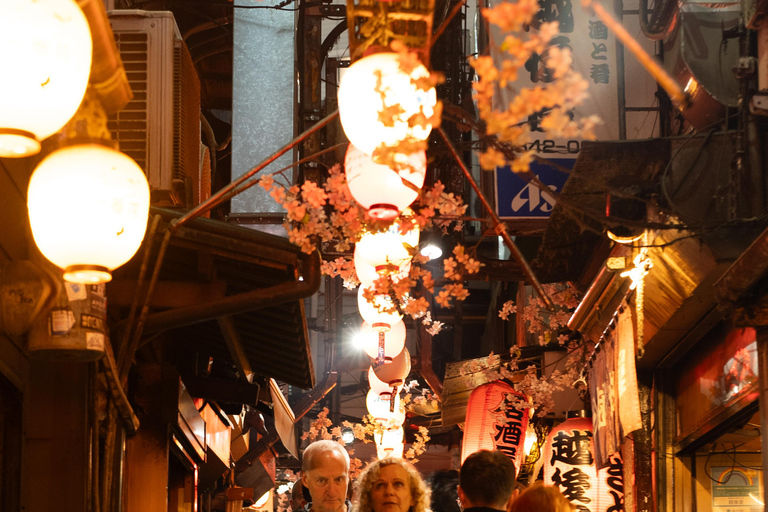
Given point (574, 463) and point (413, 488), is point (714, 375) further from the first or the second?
point (413, 488)

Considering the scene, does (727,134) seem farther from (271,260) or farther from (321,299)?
(321,299)

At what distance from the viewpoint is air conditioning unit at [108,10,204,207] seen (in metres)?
8.41

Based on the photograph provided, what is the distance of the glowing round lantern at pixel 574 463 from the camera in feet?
43.2

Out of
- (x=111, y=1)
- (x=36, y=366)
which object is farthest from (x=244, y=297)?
(x=111, y=1)

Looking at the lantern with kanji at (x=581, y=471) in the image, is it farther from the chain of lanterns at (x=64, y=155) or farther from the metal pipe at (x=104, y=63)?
the chain of lanterns at (x=64, y=155)

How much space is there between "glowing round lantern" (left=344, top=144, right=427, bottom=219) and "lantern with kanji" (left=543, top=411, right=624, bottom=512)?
318 inches

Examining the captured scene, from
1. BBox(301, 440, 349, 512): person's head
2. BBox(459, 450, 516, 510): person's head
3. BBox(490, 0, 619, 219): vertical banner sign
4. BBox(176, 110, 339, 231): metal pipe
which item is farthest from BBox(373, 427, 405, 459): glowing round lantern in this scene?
BBox(459, 450, 516, 510): person's head

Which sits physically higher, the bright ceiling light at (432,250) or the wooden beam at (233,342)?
the bright ceiling light at (432,250)

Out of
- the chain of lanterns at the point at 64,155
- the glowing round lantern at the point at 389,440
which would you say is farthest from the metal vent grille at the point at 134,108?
the glowing round lantern at the point at 389,440

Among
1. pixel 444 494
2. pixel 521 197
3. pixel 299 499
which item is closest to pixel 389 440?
pixel 521 197

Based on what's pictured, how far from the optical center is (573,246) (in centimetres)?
1274

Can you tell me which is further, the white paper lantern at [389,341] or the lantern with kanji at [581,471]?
the white paper lantern at [389,341]

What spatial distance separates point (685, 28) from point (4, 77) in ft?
24.6

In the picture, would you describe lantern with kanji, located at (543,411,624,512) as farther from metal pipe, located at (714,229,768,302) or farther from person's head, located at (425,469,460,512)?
metal pipe, located at (714,229,768,302)
